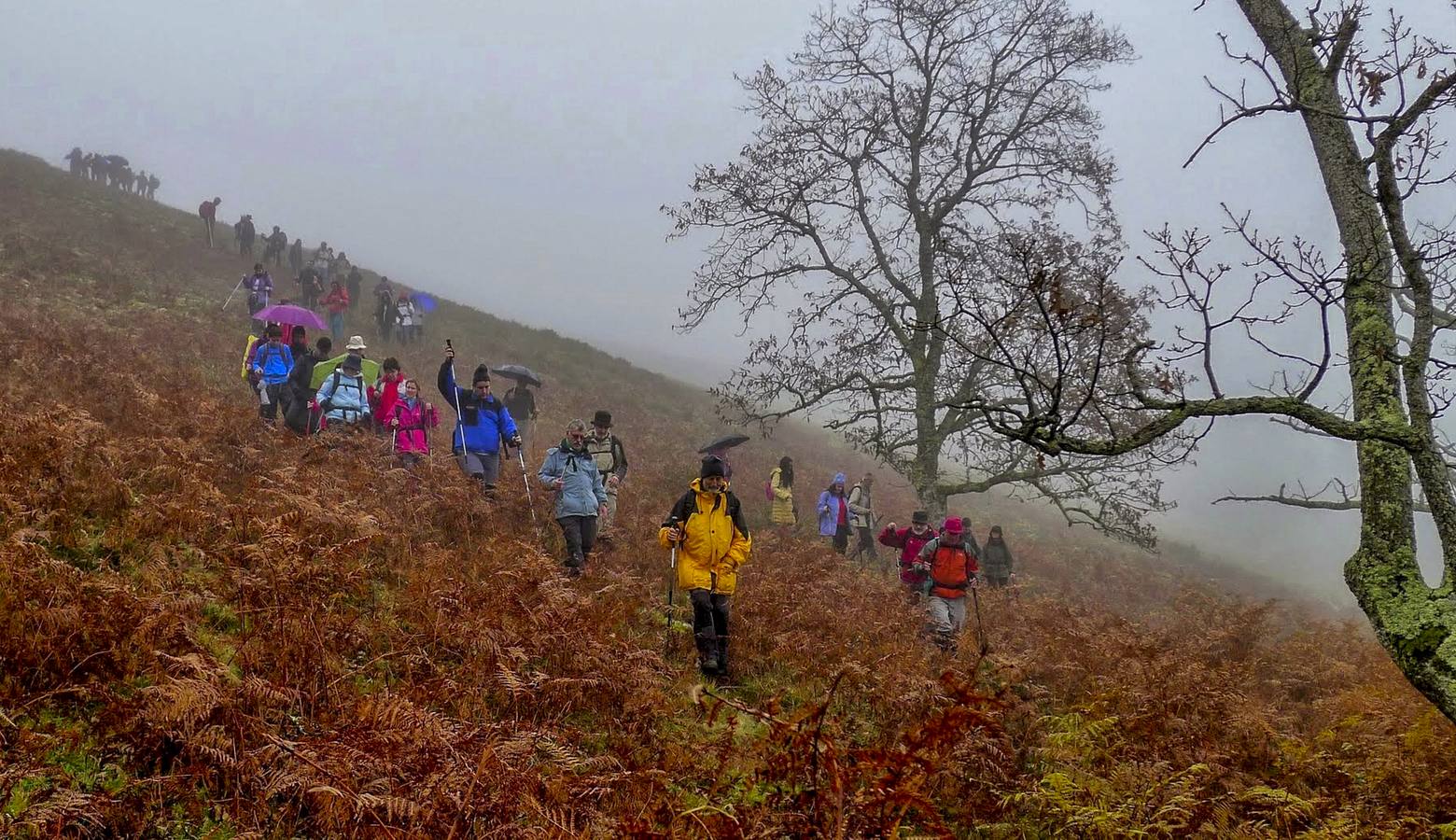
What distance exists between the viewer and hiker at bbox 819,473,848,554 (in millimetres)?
14219

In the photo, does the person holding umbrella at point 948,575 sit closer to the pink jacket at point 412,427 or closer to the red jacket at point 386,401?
the pink jacket at point 412,427

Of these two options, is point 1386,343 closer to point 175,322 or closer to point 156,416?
point 156,416

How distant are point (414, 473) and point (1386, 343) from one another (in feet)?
28.7

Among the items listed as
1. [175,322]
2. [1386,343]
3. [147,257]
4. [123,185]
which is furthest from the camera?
[123,185]

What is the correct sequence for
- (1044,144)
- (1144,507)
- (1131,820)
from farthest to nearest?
1. (1044,144)
2. (1144,507)
3. (1131,820)

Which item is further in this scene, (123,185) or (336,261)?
(123,185)

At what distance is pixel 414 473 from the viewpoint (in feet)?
29.4

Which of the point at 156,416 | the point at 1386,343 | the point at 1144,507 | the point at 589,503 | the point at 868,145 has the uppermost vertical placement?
the point at 868,145

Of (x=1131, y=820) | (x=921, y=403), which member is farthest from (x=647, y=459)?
(x=1131, y=820)

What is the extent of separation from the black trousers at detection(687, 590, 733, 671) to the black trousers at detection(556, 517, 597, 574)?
6.08ft

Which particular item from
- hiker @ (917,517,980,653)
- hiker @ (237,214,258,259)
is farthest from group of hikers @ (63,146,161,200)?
hiker @ (917,517,980,653)

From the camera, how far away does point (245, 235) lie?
100.0 feet

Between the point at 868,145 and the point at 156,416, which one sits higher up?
the point at 868,145

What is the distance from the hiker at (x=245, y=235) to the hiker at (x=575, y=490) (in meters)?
27.9
